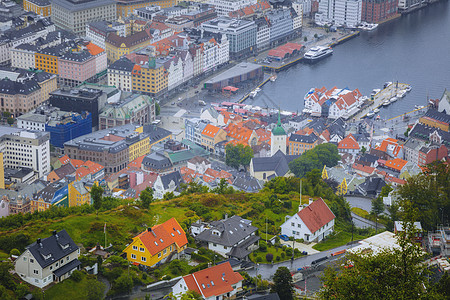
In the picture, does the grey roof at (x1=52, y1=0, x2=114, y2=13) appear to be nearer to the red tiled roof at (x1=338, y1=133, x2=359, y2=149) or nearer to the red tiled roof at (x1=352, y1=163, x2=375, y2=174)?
the red tiled roof at (x1=338, y1=133, x2=359, y2=149)

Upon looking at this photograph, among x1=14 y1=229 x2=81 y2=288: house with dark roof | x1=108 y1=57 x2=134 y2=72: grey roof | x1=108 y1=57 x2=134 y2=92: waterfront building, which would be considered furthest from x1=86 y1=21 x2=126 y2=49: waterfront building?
x1=14 y1=229 x2=81 y2=288: house with dark roof

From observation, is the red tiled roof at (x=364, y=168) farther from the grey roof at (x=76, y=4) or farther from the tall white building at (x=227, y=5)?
the grey roof at (x=76, y=4)

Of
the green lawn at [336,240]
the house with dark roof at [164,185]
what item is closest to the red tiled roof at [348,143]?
the house with dark roof at [164,185]

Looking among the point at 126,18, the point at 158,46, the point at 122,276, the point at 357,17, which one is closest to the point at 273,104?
the point at 158,46

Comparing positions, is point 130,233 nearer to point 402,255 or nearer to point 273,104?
point 402,255

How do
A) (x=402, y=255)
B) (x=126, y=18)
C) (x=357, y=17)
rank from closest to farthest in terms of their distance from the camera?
(x=402, y=255) → (x=126, y=18) → (x=357, y=17)

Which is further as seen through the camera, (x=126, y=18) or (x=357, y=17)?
(x=357, y=17)

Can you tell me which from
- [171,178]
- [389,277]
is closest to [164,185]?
[171,178]
